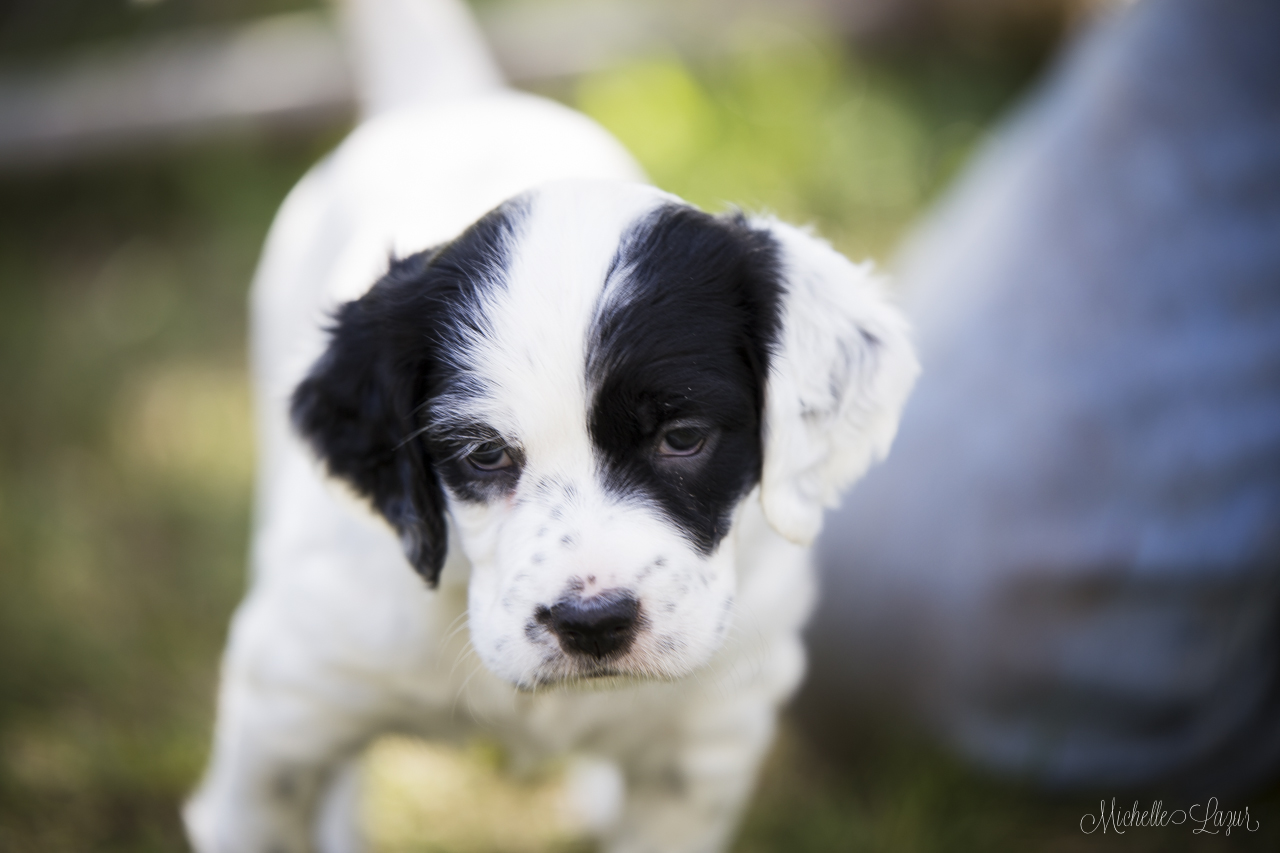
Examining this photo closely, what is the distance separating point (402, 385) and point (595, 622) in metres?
0.57

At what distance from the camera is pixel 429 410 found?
1.86 meters

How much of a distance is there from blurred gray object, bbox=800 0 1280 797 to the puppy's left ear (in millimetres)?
1034

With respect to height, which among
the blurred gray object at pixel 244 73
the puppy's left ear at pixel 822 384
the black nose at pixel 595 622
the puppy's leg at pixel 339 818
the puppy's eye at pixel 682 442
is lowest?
the puppy's leg at pixel 339 818

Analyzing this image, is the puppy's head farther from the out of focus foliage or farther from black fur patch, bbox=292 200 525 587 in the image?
the out of focus foliage

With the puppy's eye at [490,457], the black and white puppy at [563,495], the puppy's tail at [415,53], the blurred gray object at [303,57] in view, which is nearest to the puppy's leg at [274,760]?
the black and white puppy at [563,495]

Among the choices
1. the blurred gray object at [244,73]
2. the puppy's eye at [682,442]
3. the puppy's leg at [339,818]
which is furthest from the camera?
the blurred gray object at [244,73]

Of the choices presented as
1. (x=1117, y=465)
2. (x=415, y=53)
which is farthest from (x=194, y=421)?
(x=1117, y=465)

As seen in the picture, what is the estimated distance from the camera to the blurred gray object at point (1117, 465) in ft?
8.84

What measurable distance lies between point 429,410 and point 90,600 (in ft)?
6.73

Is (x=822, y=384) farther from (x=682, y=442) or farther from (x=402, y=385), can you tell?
(x=402, y=385)

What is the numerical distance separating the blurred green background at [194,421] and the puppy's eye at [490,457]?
94 centimetres

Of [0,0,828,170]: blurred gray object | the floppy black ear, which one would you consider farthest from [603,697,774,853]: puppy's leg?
[0,0,828,170]: blurred gray object

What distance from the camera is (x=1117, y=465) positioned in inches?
107

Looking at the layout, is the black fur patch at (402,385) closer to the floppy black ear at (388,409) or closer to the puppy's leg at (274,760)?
the floppy black ear at (388,409)
